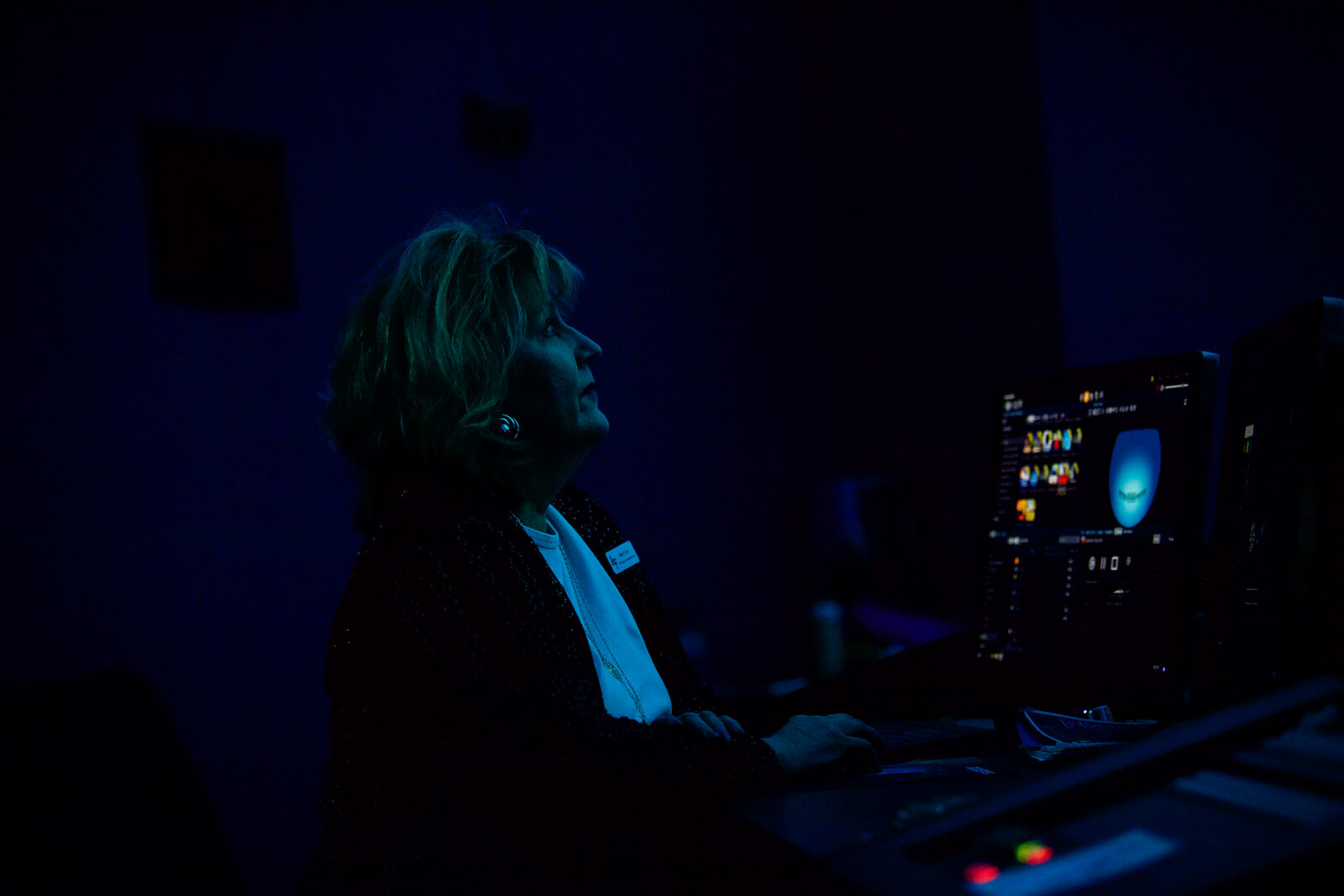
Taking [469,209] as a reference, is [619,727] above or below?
below

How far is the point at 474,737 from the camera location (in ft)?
3.65

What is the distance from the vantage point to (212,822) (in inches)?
46.9

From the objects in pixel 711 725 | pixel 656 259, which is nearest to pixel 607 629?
pixel 711 725

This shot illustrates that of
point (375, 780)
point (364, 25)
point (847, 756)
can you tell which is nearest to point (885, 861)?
point (847, 756)

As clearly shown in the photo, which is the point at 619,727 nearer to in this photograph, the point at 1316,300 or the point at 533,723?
the point at 533,723

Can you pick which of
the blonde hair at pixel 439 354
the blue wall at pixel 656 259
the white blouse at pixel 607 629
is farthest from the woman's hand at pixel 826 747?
the blue wall at pixel 656 259

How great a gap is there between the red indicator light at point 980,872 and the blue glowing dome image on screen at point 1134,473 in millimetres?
819

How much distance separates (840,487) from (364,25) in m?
1.88

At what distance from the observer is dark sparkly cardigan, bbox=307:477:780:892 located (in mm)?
1068

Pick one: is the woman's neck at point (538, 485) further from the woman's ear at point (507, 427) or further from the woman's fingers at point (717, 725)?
the woman's fingers at point (717, 725)

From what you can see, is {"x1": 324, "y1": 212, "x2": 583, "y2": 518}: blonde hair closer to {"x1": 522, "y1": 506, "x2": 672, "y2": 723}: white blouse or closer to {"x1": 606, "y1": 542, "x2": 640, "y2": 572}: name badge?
{"x1": 522, "y1": 506, "x2": 672, "y2": 723}: white blouse

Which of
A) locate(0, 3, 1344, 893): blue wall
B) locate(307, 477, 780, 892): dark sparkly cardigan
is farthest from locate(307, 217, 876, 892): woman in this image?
locate(0, 3, 1344, 893): blue wall

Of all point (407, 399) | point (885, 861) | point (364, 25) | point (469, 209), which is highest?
point (364, 25)

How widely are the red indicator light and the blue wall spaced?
1.49 m
